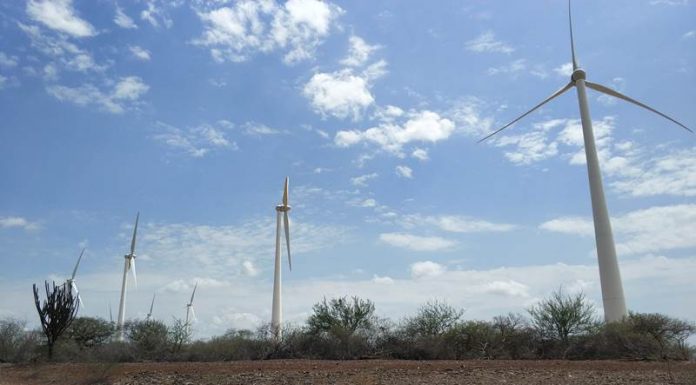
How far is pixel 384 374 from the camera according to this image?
63.5 ft

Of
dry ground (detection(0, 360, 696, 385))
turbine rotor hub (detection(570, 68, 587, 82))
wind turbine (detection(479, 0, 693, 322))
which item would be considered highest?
turbine rotor hub (detection(570, 68, 587, 82))

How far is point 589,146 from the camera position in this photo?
134 feet

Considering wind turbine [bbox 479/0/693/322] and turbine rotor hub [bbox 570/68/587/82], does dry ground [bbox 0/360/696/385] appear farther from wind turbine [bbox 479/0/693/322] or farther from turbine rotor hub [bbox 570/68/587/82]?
turbine rotor hub [bbox 570/68/587/82]

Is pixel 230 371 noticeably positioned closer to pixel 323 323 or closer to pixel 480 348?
pixel 480 348

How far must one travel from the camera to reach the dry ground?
18.0 meters

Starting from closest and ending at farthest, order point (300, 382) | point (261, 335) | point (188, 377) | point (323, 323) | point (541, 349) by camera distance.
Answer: point (300, 382) < point (188, 377) < point (541, 349) < point (261, 335) < point (323, 323)

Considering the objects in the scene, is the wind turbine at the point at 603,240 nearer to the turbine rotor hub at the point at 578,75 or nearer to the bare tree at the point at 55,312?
the turbine rotor hub at the point at 578,75

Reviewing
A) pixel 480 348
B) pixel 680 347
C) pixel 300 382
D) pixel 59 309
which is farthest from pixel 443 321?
pixel 59 309

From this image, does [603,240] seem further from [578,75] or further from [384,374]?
[384,374]

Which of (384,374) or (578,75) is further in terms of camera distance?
(578,75)

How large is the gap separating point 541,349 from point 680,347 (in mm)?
5878

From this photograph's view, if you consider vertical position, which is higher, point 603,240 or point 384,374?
point 603,240

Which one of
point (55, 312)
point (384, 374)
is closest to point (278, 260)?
point (55, 312)

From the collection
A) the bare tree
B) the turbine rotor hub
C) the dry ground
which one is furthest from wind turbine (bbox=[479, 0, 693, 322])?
the bare tree
